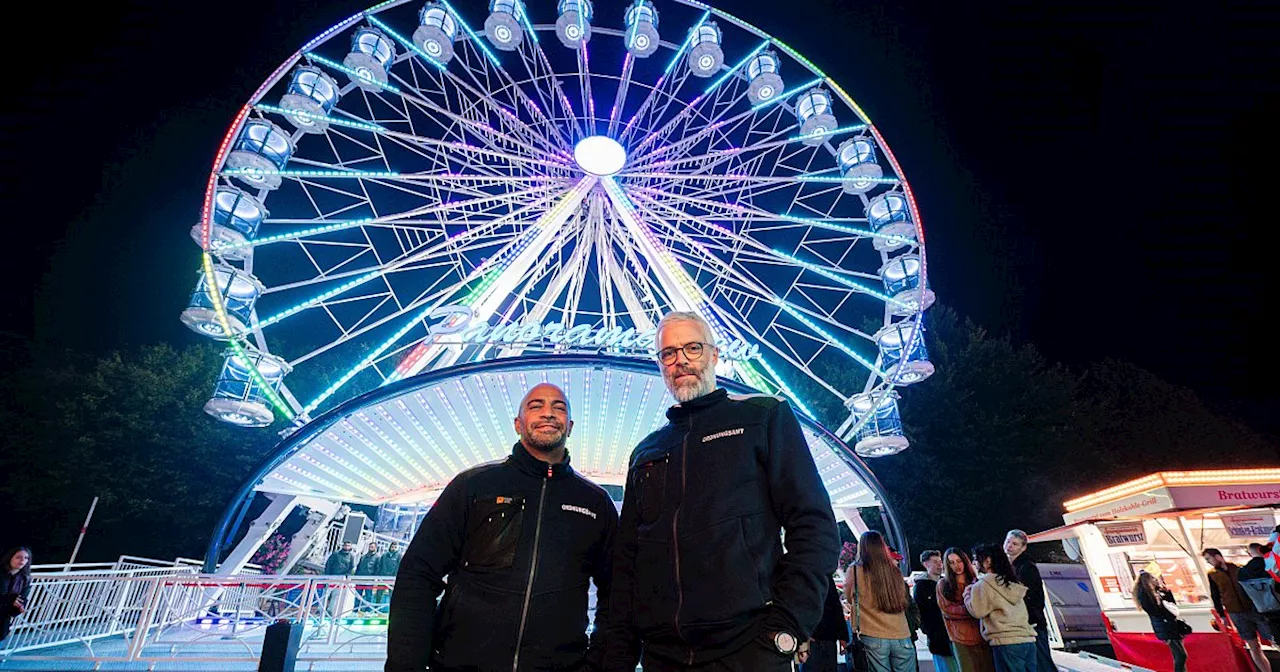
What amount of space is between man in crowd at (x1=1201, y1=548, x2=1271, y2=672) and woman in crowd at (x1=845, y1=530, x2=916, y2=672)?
251 inches

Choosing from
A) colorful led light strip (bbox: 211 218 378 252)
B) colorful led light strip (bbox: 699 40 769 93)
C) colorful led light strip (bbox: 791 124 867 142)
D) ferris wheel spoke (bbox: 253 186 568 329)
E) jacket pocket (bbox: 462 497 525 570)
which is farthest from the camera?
colorful led light strip (bbox: 699 40 769 93)

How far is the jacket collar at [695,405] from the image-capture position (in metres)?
2.55

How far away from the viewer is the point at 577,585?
2.89m

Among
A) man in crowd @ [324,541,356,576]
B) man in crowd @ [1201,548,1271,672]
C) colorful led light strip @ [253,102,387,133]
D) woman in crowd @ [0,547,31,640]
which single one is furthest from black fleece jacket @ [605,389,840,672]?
colorful led light strip @ [253,102,387,133]

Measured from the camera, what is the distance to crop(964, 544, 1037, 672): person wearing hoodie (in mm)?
5477

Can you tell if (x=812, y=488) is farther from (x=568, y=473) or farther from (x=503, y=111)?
(x=503, y=111)

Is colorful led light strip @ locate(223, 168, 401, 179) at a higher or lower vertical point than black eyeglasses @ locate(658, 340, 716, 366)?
higher

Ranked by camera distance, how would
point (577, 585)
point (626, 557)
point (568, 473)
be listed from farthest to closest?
point (568, 473) → point (577, 585) → point (626, 557)

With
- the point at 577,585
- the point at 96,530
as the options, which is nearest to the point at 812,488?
the point at 577,585

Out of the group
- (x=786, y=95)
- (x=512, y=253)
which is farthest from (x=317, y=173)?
(x=786, y=95)

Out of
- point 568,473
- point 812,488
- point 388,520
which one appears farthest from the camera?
point 388,520

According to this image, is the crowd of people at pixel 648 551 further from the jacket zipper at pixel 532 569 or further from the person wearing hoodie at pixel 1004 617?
the person wearing hoodie at pixel 1004 617

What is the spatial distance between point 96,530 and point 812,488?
99.1 ft

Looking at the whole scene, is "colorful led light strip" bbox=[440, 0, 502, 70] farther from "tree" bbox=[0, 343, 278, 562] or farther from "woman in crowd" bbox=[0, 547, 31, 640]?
"tree" bbox=[0, 343, 278, 562]
